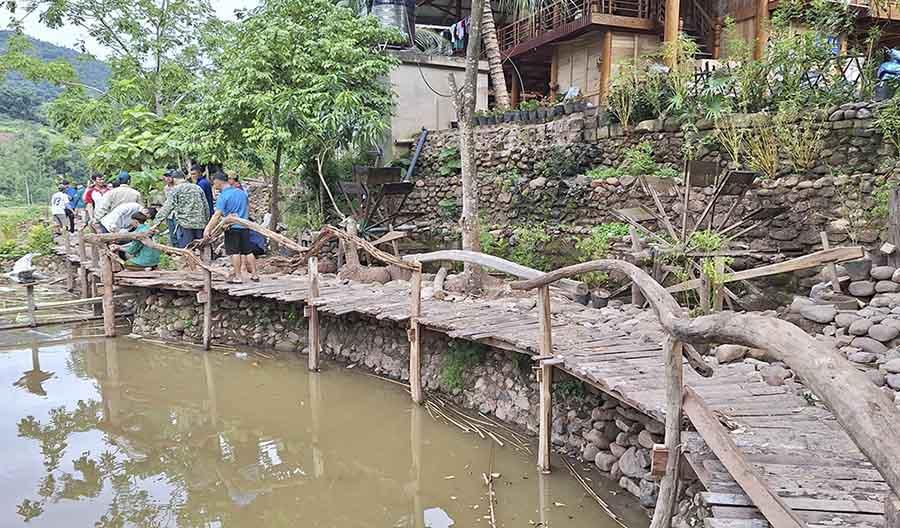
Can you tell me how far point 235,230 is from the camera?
8.55 meters

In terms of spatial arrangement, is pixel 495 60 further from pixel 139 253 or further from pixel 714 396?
pixel 714 396

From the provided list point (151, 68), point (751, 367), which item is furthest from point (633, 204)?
point (151, 68)

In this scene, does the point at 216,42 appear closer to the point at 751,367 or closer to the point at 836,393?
the point at 751,367

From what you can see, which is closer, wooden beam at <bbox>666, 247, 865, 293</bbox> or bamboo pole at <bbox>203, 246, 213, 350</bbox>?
wooden beam at <bbox>666, 247, 865, 293</bbox>

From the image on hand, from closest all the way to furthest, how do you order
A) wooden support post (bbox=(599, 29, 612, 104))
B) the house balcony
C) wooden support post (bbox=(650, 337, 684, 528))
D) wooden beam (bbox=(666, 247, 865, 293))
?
wooden support post (bbox=(650, 337, 684, 528)) → wooden beam (bbox=(666, 247, 865, 293)) → the house balcony → wooden support post (bbox=(599, 29, 612, 104))

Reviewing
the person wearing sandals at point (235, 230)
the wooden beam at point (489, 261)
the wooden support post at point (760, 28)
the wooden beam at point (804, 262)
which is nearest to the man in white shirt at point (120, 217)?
the person wearing sandals at point (235, 230)

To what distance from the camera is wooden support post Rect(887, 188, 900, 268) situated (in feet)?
19.7

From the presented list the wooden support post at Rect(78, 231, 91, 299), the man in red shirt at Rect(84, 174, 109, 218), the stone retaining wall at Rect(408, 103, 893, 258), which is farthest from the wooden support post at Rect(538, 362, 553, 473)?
the man in red shirt at Rect(84, 174, 109, 218)

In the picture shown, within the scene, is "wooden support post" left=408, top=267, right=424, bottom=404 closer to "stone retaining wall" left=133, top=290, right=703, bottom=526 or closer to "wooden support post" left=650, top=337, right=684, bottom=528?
"stone retaining wall" left=133, top=290, right=703, bottom=526

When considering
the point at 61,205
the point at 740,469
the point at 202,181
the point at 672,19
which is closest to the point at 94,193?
the point at 61,205

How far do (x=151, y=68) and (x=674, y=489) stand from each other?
17.6 meters

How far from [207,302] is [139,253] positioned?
2120mm

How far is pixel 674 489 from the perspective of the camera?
128 inches

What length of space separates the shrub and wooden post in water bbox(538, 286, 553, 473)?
1478 mm
